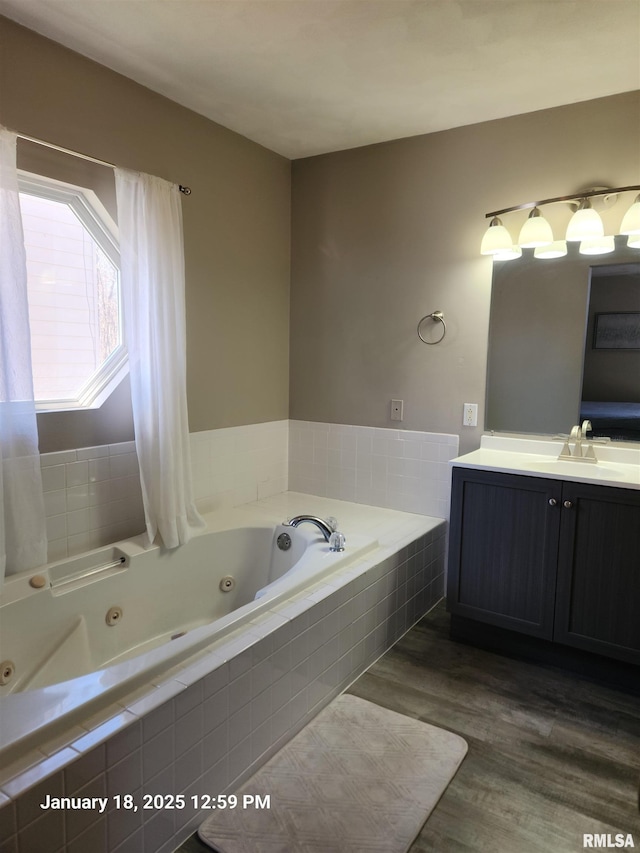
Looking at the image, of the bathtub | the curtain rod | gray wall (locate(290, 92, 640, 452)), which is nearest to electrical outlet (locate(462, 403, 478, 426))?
gray wall (locate(290, 92, 640, 452))

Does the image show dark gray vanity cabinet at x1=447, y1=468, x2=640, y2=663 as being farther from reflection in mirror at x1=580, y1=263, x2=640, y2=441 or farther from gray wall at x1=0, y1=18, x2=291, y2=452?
gray wall at x1=0, y1=18, x2=291, y2=452

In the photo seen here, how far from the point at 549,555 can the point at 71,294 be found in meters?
2.31

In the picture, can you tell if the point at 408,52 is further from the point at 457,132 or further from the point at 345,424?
the point at 345,424

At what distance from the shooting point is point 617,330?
2.51 metres

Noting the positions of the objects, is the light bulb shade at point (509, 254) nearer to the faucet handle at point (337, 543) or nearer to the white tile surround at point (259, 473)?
the white tile surround at point (259, 473)

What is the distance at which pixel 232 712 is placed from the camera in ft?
5.56

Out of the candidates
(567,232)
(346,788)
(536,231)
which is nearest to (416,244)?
(536,231)

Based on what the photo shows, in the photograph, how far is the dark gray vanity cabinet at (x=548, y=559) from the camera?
216 cm

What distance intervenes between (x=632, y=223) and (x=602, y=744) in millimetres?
2045

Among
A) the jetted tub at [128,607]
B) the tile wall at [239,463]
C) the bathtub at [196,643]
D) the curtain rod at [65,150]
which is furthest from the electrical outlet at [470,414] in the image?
the curtain rod at [65,150]

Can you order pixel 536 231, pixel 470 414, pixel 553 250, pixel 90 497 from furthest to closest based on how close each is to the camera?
1. pixel 470 414
2. pixel 553 250
3. pixel 536 231
4. pixel 90 497

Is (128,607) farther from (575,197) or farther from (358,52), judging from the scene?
(575,197)

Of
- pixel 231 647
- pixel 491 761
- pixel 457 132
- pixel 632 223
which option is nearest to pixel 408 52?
pixel 457 132

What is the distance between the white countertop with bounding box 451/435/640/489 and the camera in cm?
223
